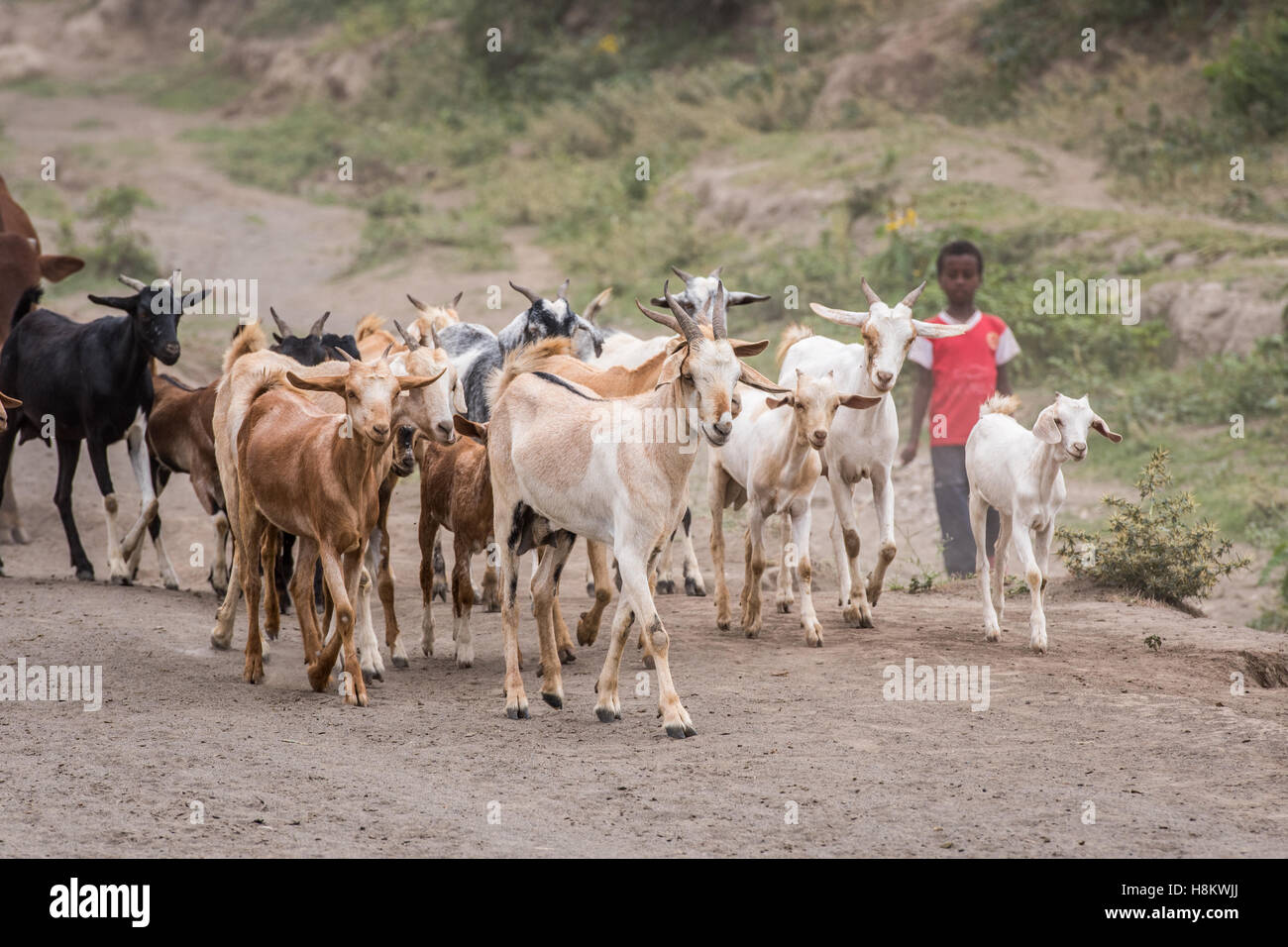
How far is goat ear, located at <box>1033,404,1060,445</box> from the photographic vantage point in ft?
30.2

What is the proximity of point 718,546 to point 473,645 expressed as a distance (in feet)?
6.15

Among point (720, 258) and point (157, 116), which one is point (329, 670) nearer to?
point (720, 258)

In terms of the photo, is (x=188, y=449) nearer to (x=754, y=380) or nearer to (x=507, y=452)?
(x=507, y=452)

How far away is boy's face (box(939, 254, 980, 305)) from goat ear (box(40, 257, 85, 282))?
7.97 metres

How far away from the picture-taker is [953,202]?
19.4 metres

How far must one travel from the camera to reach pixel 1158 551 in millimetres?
11000

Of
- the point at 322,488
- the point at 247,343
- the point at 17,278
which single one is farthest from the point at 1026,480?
the point at 17,278

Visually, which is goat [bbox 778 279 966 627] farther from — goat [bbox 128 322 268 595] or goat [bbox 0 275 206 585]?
goat [bbox 0 275 206 585]

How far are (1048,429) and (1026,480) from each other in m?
0.35

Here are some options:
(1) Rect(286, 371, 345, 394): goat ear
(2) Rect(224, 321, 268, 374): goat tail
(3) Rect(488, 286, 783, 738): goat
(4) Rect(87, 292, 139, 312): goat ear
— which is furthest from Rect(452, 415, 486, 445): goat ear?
(4) Rect(87, 292, 139, 312): goat ear

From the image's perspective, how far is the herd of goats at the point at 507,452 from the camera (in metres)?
7.91

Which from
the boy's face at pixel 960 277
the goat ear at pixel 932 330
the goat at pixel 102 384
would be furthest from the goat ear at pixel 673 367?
the boy's face at pixel 960 277

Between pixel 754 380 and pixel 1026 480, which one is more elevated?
pixel 754 380

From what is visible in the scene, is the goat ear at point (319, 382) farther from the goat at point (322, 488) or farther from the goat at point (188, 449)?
the goat at point (188, 449)
